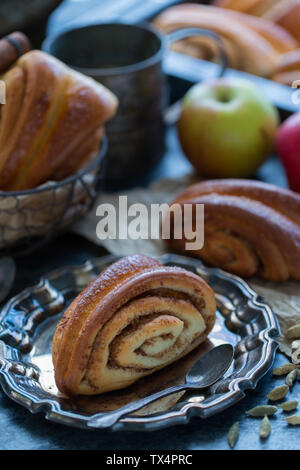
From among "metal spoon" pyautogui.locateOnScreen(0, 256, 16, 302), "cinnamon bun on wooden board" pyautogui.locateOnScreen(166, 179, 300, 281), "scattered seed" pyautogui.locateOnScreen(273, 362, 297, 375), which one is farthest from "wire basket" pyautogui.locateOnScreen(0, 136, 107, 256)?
"scattered seed" pyautogui.locateOnScreen(273, 362, 297, 375)

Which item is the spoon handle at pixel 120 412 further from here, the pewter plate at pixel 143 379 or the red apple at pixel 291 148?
the red apple at pixel 291 148

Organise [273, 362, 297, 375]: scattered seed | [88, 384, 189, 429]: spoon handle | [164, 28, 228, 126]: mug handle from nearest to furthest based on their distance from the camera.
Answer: [88, 384, 189, 429]: spoon handle < [273, 362, 297, 375]: scattered seed < [164, 28, 228, 126]: mug handle

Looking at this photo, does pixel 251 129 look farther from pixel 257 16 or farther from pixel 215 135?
pixel 257 16

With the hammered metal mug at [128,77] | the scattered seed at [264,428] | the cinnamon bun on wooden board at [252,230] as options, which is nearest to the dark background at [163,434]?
the scattered seed at [264,428]

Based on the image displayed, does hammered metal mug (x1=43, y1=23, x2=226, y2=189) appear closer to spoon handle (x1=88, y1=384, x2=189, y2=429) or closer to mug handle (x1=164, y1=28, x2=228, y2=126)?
mug handle (x1=164, y1=28, x2=228, y2=126)
